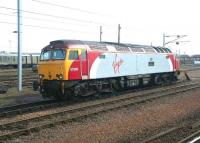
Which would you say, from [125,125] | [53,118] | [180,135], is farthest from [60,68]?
[180,135]

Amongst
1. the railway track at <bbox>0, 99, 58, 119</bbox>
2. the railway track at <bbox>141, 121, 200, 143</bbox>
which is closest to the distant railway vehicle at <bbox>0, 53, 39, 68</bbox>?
the railway track at <bbox>0, 99, 58, 119</bbox>

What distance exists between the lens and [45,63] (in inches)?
834

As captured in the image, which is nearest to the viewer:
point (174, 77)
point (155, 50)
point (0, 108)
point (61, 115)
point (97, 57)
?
point (61, 115)

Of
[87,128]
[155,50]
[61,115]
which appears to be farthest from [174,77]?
[87,128]

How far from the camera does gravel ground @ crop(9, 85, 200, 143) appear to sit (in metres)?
12.1

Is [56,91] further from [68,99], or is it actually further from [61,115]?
[61,115]

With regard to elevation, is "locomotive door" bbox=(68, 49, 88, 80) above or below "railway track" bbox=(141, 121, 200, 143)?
above

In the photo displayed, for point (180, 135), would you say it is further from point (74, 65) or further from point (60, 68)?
point (74, 65)

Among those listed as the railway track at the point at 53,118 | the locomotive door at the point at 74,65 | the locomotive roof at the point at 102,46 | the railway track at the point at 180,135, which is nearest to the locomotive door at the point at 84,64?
the locomotive door at the point at 74,65

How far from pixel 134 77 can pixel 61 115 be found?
36.0 ft

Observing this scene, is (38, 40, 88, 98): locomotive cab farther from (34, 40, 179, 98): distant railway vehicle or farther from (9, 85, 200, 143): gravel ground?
(9, 85, 200, 143): gravel ground

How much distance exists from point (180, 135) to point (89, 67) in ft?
33.6

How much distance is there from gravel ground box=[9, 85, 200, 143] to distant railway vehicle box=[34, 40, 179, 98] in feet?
12.0

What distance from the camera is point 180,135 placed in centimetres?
1212
